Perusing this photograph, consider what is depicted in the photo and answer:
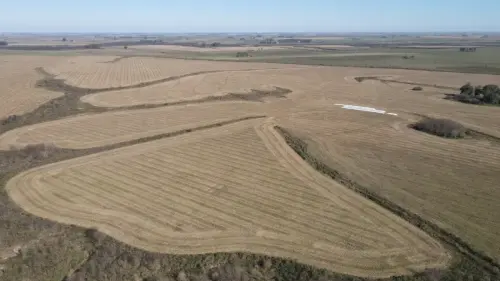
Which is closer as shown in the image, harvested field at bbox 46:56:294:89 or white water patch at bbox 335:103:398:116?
white water patch at bbox 335:103:398:116

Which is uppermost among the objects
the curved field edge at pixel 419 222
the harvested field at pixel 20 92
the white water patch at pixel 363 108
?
the harvested field at pixel 20 92

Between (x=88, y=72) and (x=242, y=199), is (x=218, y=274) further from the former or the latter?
(x=88, y=72)

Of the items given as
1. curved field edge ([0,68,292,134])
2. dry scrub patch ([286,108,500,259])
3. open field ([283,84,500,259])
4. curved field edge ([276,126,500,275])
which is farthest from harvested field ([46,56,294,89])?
curved field edge ([276,126,500,275])

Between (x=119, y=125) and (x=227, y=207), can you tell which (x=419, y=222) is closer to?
(x=227, y=207)

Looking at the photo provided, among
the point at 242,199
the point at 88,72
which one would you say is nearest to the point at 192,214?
the point at 242,199

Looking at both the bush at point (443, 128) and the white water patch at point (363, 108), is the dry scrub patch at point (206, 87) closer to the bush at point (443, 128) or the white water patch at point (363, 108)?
the white water patch at point (363, 108)

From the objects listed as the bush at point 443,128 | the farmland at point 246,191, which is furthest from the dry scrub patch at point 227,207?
the bush at point 443,128

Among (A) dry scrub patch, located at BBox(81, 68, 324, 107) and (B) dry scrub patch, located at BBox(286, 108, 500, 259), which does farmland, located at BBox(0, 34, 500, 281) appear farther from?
(A) dry scrub patch, located at BBox(81, 68, 324, 107)
